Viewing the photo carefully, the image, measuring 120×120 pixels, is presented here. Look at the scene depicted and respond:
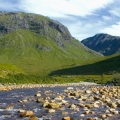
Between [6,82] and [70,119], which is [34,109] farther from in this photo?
[6,82]

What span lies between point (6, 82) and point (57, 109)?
62078 millimetres

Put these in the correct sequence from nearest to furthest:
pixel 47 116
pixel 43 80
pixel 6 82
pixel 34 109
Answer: pixel 47 116 < pixel 34 109 < pixel 6 82 < pixel 43 80

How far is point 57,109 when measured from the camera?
122 feet

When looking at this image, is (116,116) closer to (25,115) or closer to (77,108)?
(77,108)

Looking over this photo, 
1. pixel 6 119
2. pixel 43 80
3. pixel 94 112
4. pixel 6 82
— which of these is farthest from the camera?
pixel 43 80

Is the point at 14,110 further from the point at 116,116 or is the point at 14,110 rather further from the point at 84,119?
the point at 116,116

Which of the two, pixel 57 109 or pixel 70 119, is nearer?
pixel 70 119

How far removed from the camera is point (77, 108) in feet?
124

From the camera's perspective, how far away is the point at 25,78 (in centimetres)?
10844

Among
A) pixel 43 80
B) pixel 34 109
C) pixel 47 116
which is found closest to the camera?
pixel 47 116

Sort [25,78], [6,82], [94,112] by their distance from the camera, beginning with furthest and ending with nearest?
[25,78] < [6,82] < [94,112]

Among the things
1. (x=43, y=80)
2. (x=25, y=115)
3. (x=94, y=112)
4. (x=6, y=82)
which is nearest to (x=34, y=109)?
(x=25, y=115)

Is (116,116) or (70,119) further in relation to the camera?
(116,116)

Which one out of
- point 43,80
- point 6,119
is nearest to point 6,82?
point 43,80
